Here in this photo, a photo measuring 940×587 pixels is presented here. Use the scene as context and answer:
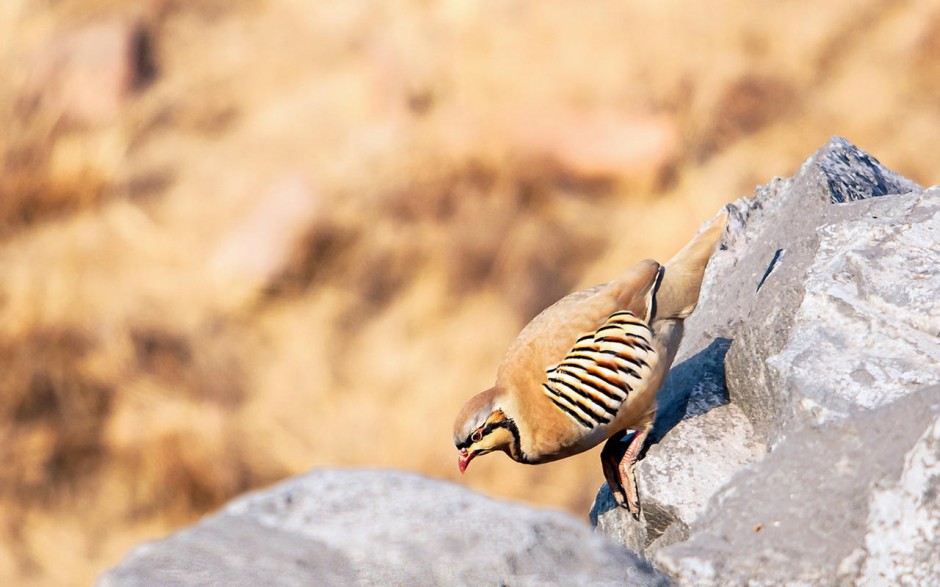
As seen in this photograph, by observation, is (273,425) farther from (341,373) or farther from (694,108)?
(694,108)

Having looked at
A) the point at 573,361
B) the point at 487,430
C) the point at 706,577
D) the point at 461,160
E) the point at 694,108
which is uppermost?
the point at 694,108

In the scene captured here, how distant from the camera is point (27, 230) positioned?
9.67 meters

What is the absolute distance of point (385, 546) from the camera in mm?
3158

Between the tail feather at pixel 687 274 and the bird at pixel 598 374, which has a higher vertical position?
the tail feather at pixel 687 274

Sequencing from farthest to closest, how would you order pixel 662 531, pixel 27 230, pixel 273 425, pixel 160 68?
pixel 160 68
pixel 27 230
pixel 273 425
pixel 662 531

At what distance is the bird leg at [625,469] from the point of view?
349 centimetres

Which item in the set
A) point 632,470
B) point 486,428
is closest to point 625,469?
point 632,470

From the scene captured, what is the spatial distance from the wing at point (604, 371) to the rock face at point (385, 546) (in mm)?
433

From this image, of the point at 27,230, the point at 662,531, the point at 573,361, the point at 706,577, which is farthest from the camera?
the point at 27,230

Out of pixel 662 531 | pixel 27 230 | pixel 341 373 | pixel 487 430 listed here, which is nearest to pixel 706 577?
pixel 662 531

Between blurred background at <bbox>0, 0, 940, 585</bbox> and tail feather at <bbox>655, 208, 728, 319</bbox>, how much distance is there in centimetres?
485

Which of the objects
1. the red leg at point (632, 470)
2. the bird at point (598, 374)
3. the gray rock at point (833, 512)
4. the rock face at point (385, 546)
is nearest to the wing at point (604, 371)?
the bird at point (598, 374)

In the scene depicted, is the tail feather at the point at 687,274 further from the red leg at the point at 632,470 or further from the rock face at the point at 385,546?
the rock face at the point at 385,546

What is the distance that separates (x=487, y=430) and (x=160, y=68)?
292 inches
